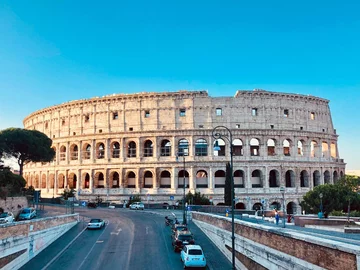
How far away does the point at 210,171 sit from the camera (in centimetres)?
5931

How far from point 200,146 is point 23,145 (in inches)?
1151

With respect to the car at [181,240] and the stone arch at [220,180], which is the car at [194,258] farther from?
the stone arch at [220,180]

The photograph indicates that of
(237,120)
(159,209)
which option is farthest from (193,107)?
(159,209)

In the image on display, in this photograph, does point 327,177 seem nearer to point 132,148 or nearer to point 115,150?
point 132,148

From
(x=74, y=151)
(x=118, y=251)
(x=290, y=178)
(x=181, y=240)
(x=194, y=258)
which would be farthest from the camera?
(x=74, y=151)

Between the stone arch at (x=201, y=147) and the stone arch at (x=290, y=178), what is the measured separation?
53.6 feet

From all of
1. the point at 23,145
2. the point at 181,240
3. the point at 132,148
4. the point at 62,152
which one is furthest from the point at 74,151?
the point at 181,240

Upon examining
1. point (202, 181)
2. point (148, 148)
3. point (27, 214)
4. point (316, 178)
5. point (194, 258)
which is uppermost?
point (148, 148)

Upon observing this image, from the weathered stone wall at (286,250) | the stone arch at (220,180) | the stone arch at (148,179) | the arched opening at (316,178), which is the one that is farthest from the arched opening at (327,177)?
the weathered stone wall at (286,250)

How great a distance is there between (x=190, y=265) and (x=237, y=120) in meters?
43.7

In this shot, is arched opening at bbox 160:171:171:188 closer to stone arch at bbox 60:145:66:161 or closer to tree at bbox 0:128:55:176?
tree at bbox 0:128:55:176

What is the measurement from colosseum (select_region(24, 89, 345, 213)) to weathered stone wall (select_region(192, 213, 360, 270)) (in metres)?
36.4

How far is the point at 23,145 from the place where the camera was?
175 feet

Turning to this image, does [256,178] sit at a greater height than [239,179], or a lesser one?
greater
